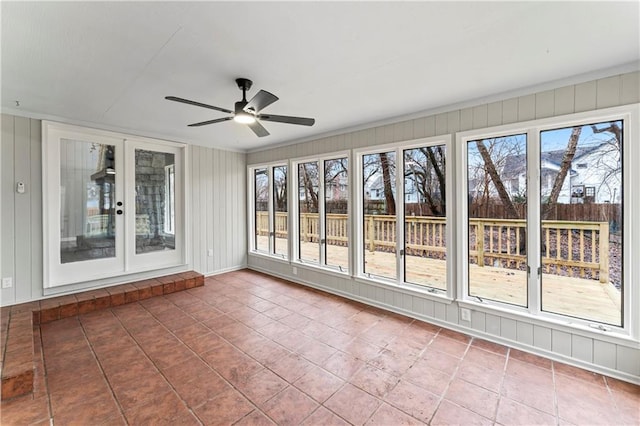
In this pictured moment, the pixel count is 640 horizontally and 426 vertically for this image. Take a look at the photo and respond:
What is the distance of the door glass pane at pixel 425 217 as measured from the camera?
3.31m

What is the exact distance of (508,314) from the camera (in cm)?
277

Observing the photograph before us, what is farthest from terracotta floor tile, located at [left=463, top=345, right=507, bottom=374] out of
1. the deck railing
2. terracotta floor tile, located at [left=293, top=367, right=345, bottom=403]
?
terracotta floor tile, located at [left=293, top=367, right=345, bottom=403]

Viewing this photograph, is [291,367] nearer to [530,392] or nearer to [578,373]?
[530,392]

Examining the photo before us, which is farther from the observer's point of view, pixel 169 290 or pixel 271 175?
pixel 271 175

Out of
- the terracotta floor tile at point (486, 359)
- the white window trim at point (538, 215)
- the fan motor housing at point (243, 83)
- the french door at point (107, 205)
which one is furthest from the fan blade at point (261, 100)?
the french door at point (107, 205)

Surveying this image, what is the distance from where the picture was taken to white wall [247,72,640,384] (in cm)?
228

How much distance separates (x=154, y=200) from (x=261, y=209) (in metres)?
1.93

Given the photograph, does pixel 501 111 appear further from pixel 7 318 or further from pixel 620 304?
pixel 7 318

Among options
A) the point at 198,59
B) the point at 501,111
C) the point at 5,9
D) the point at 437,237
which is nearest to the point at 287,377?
the point at 437,237

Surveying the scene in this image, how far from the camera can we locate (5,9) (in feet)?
5.16

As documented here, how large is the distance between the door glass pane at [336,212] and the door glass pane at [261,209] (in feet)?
5.17

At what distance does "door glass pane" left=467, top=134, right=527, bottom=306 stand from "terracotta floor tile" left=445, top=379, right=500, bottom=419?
1143 millimetres

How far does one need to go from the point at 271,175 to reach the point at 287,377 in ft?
12.6

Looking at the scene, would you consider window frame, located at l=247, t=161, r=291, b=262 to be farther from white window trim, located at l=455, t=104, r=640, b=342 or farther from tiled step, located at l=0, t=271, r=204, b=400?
white window trim, located at l=455, t=104, r=640, b=342
